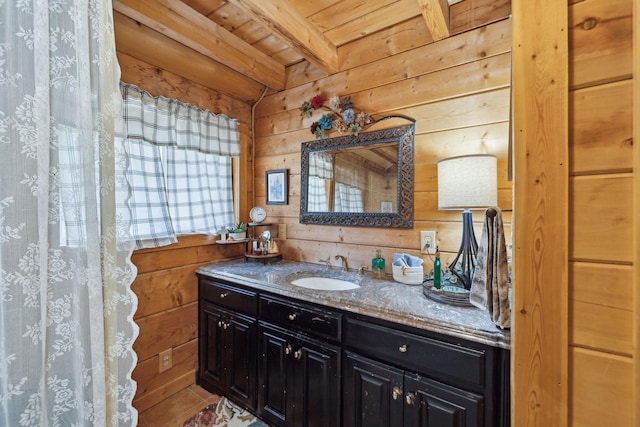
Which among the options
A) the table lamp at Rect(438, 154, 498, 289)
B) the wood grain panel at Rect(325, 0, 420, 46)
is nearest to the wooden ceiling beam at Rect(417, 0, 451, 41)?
the wood grain panel at Rect(325, 0, 420, 46)

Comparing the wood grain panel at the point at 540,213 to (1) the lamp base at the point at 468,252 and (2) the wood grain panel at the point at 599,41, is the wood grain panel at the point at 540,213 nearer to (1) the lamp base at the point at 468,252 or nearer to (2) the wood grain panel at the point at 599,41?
(2) the wood grain panel at the point at 599,41

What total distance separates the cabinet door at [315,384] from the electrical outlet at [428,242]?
2.51 feet

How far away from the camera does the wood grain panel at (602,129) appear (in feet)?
2.09

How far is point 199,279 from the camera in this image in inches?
83.0

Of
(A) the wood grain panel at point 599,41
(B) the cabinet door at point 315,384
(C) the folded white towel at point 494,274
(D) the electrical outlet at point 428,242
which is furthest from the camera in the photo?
(D) the electrical outlet at point 428,242

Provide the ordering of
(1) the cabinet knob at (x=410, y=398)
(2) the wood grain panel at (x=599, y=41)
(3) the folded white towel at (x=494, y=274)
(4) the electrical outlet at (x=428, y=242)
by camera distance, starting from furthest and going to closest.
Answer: (4) the electrical outlet at (x=428, y=242) < (1) the cabinet knob at (x=410, y=398) < (3) the folded white towel at (x=494, y=274) < (2) the wood grain panel at (x=599, y=41)

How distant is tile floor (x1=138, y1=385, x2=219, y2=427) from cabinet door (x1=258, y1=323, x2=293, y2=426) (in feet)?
1.69

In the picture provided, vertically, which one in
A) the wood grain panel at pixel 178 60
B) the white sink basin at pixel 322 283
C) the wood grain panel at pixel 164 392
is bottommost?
the wood grain panel at pixel 164 392

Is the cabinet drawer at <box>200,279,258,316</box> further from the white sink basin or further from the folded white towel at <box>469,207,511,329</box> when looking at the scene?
the folded white towel at <box>469,207,511,329</box>

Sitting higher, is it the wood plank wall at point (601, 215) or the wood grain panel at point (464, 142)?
the wood grain panel at point (464, 142)

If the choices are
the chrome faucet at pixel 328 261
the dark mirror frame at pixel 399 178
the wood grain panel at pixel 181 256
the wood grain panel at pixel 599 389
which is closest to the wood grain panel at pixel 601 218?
the wood grain panel at pixel 599 389

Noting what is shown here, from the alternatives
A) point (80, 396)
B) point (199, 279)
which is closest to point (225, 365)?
point (199, 279)

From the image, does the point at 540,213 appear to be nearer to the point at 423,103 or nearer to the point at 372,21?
the point at 423,103

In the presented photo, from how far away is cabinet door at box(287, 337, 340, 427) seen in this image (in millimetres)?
1369
